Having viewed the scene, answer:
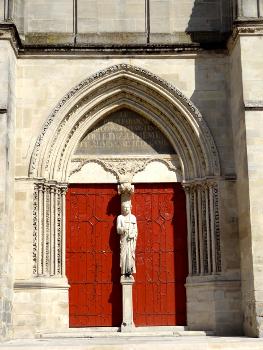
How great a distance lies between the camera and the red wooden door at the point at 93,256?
13578 millimetres

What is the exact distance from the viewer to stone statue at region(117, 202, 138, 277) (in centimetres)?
1356

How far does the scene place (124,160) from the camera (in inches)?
557

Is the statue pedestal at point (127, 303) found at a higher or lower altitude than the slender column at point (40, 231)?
lower

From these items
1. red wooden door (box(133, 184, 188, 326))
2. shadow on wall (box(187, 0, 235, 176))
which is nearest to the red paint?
red wooden door (box(133, 184, 188, 326))

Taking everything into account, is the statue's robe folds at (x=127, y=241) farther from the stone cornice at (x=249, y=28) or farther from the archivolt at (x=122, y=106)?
the stone cornice at (x=249, y=28)

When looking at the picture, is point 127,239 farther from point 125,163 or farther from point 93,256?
point 125,163

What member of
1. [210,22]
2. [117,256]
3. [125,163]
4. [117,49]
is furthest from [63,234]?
[210,22]

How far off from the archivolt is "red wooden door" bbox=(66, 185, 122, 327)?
754 mm

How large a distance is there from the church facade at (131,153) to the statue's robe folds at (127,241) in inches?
9.9

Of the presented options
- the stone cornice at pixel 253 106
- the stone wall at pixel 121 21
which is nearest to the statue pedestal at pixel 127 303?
the stone cornice at pixel 253 106

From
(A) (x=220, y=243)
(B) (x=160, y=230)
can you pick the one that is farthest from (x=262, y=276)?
(B) (x=160, y=230)

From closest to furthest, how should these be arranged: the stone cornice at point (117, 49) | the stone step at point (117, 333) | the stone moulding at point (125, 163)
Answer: the stone step at point (117, 333)
the stone cornice at point (117, 49)
the stone moulding at point (125, 163)

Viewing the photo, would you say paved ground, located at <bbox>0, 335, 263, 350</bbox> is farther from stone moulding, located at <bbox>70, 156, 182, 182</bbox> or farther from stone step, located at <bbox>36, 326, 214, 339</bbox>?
stone moulding, located at <bbox>70, 156, 182, 182</bbox>

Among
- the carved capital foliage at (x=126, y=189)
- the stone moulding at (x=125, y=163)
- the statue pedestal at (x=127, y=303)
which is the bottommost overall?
the statue pedestal at (x=127, y=303)
